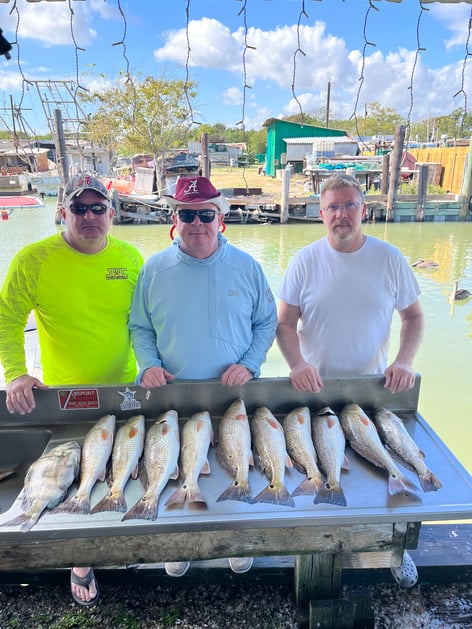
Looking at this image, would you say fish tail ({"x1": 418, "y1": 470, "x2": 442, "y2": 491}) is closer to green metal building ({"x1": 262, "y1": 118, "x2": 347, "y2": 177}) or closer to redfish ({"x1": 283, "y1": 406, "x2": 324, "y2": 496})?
redfish ({"x1": 283, "y1": 406, "x2": 324, "y2": 496})

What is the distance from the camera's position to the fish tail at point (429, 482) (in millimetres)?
1686

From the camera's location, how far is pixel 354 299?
2.59 meters

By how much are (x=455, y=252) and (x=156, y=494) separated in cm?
1673

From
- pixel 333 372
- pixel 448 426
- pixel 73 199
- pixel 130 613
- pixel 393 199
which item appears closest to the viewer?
pixel 130 613

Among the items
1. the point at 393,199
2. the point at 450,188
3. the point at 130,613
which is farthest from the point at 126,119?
the point at 130,613

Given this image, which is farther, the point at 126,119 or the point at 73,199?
the point at 126,119

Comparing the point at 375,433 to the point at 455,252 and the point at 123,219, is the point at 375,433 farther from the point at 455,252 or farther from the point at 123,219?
the point at 123,219

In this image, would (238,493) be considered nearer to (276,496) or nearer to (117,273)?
(276,496)

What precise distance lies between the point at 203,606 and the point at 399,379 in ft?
4.94

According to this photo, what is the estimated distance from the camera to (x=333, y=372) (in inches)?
105

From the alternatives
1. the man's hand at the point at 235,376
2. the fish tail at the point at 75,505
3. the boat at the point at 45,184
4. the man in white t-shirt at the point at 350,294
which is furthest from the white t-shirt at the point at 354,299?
the boat at the point at 45,184

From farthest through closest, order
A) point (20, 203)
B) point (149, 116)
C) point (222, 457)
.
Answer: point (149, 116)
point (20, 203)
point (222, 457)

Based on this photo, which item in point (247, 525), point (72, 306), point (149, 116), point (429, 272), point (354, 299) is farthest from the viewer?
point (149, 116)

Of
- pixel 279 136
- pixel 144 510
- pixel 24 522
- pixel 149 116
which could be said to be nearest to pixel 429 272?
pixel 144 510
